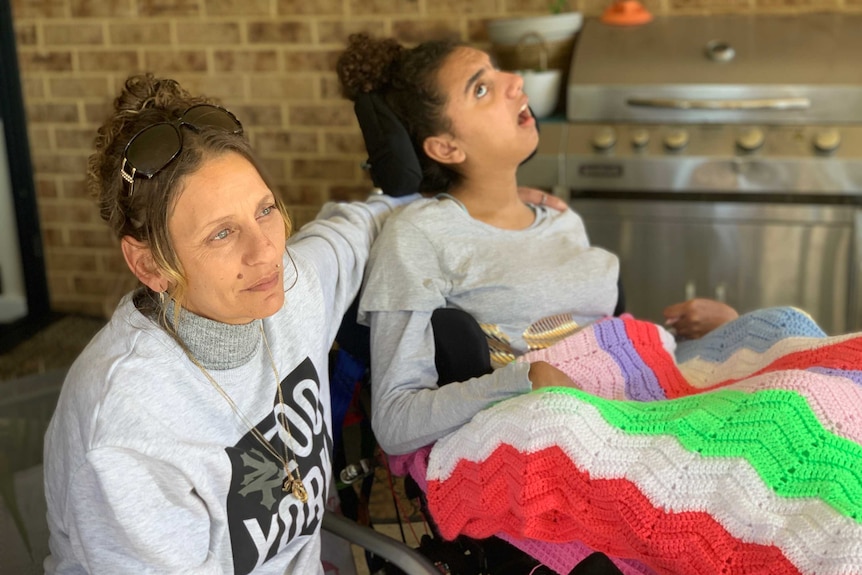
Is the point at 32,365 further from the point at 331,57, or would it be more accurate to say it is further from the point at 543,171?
the point at 543,171

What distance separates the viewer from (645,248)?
2902 mm

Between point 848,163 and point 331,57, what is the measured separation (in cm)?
172

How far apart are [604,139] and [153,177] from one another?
6.08ft

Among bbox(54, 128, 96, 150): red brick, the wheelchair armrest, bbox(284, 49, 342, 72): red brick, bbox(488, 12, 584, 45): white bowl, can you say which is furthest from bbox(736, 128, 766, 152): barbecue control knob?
bbox(54, 128, 96, 150): red brick

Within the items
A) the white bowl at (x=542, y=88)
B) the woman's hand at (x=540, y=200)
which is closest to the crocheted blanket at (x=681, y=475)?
the woman's hand at (x=540, y=200)

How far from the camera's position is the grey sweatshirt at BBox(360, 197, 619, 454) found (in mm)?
1524

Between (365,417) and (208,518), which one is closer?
(208,518)

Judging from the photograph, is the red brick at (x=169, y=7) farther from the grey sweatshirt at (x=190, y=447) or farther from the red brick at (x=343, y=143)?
the grey sweatshirt at (x=190, y=447)

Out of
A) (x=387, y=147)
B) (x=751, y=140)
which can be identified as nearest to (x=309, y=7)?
(x=751, y=140)

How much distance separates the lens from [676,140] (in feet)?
9.11

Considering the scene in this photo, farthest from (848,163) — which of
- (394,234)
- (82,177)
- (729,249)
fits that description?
(82,177)

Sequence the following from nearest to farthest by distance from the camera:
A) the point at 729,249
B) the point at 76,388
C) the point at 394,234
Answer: the point at 76,388 < the point at 394,234 < the point at 729,249

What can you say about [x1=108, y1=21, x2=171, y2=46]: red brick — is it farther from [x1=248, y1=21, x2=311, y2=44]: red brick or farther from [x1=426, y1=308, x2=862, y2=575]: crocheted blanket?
[x1=426, y1=308, x2=862, y2=575]: crocheted blanket

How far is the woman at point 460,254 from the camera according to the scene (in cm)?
156
